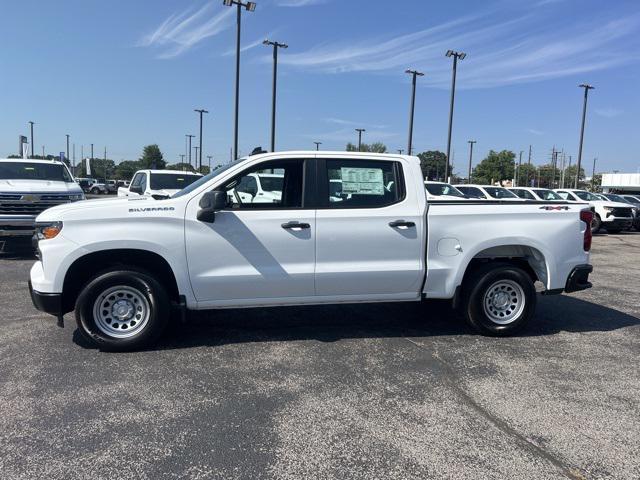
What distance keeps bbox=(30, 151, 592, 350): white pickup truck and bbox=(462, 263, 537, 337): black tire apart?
0.04 ft

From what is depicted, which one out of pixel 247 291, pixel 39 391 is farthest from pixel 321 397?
pixel 39 391

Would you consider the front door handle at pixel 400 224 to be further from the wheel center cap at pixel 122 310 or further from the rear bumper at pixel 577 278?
the wheel center cap at pixel 122 310

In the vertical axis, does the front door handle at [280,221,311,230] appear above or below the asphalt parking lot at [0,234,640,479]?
above

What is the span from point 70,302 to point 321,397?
8.88ft

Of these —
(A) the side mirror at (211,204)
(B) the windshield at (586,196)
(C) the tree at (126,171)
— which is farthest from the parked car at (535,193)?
(C) the tree at (126,171)

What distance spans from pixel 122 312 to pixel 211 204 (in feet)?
4.60

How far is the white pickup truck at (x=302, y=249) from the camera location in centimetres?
488

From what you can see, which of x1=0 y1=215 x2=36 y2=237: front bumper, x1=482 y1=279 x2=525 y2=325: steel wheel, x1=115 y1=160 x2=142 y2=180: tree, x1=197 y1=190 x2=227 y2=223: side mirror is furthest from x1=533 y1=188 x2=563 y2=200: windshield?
x1=115 y1=160 x2=142 y2=180: tree

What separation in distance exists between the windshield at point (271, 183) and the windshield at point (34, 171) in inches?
341

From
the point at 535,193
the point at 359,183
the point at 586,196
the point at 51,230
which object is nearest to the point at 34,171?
the point at 51,230

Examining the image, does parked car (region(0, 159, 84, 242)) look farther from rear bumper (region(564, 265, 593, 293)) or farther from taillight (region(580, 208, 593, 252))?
taillight (region(580, 208, 593, 252))

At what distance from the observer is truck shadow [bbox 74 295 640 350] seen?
5.61m

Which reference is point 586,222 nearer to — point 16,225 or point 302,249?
point 302,249

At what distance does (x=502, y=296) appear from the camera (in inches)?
229
